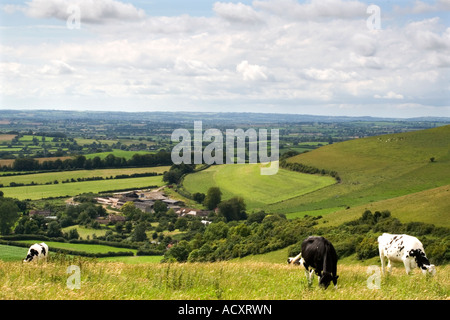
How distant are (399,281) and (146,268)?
7.04m

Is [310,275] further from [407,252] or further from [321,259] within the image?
[407,252]

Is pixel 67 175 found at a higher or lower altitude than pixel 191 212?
higher

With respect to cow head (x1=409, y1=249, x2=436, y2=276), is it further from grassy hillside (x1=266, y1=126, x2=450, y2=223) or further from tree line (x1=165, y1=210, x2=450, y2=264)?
grassy hillside (x1=266, y1=126, x2=450, y2=223)

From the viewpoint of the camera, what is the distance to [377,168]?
93.5 meters

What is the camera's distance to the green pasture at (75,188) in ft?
311

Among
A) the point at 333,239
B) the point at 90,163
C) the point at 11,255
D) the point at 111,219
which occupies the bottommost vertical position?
the point at 111,219

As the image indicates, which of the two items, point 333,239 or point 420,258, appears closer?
point 420,258

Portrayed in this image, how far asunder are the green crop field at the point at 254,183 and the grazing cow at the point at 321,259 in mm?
69753

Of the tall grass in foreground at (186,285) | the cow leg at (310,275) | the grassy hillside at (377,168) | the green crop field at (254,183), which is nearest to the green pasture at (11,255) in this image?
the tall grass in foreground at (186,285)

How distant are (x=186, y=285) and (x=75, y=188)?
3884 inches

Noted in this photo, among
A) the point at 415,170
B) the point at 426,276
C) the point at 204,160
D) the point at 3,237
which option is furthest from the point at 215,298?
the point at 204,160

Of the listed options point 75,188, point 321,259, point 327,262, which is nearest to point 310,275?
point 321,259

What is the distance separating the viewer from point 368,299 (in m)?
9.30
